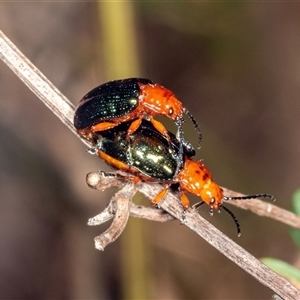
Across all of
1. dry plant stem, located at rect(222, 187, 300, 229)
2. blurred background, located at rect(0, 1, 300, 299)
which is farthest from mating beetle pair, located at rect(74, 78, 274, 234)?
blurred background, located at rect(0, 1, 300, 299)

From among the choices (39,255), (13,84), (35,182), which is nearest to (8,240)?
(39,255)

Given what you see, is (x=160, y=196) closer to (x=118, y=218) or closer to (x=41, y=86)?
(x=118, y=218)

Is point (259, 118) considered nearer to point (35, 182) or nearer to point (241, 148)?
point (241, 148)

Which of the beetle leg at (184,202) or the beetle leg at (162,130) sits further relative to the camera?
the beetle leg at (162,130)

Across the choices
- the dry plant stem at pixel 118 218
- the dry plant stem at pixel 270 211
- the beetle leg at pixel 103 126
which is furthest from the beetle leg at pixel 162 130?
the dry plant stem at pixel 118 218

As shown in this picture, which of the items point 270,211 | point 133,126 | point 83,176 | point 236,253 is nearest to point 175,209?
point 236,253

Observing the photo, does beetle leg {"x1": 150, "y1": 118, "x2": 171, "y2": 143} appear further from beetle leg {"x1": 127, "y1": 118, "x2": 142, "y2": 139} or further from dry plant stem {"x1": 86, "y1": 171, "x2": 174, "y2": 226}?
dry plant stem {"x1": 86, "y1": 171, "x2": 174, "y2": 226}

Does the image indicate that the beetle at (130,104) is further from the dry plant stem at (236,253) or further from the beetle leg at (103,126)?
the dry plant stem at (236,253)
